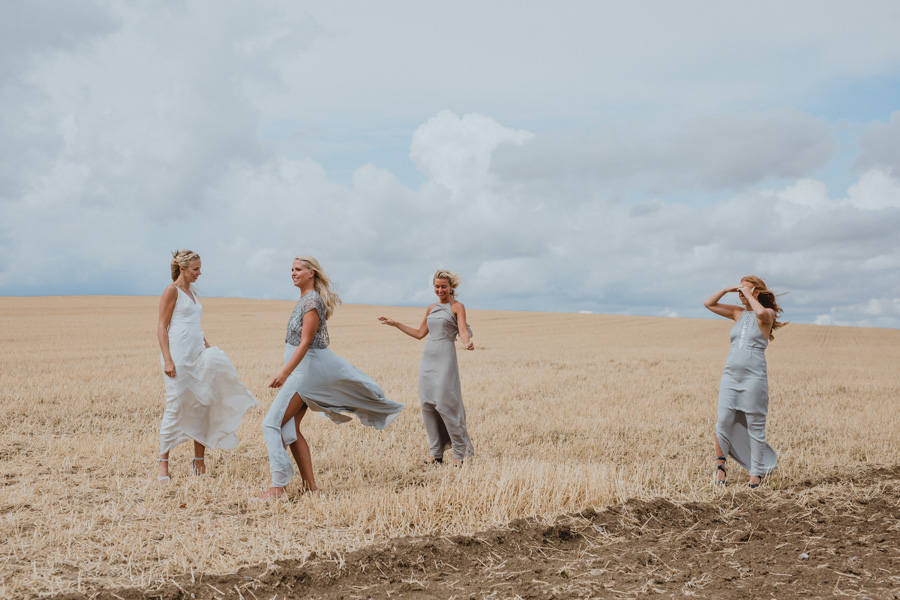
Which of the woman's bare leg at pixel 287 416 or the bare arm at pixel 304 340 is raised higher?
the bare arm at pixel 304 340

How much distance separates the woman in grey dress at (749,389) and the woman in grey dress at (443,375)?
3051 mm

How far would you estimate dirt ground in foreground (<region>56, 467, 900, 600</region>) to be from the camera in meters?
4.43

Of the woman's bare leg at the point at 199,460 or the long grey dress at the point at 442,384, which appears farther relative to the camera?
the long grey dress at the point at 442,384

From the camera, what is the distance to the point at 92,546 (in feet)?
17.2

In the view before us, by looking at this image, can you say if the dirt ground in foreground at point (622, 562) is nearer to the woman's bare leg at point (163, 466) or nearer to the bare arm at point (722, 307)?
the bare arm at point (722, 307)

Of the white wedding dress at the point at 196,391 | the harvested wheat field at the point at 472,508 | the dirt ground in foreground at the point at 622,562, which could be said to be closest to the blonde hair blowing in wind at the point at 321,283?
the white wedding dress at the point at 196,391

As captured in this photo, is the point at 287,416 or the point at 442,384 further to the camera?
the point at 442,384

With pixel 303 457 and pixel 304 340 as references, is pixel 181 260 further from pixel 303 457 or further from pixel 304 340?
pixel 303 457

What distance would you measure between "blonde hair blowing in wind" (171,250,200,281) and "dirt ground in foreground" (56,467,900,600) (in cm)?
354

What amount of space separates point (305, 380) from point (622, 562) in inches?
129

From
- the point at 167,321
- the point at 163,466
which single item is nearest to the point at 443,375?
the point at 167,321

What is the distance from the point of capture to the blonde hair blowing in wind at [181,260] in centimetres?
705

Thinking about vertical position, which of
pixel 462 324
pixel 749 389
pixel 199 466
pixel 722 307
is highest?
pixel 722 307

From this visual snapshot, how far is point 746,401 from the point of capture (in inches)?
287
